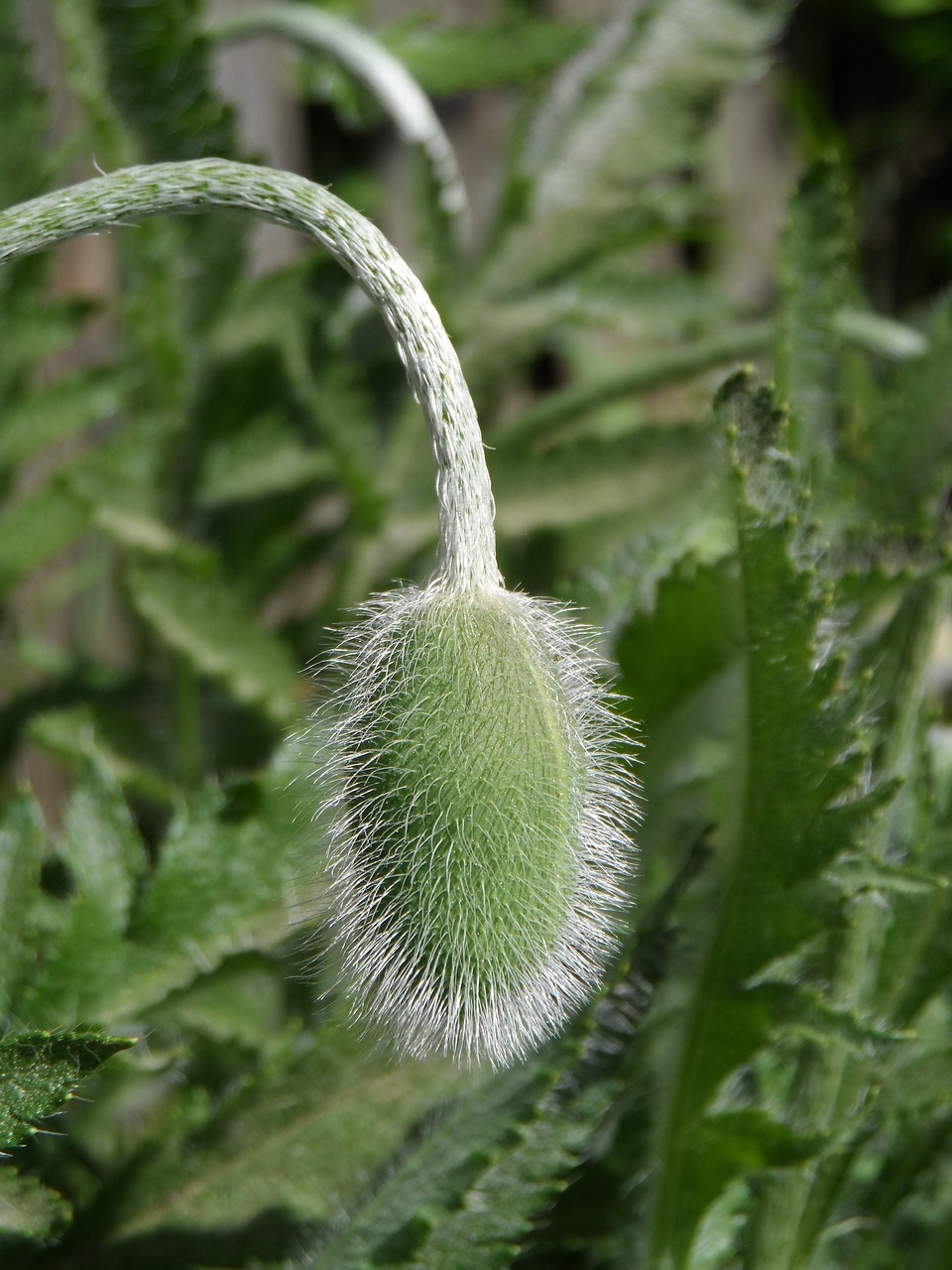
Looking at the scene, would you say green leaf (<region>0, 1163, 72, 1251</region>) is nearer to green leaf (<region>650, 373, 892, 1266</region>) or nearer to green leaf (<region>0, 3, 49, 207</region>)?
green leaf (<region>650, 373, 892, 1266</region>)

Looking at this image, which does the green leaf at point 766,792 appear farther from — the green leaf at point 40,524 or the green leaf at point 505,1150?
the green leaf at point 40,524

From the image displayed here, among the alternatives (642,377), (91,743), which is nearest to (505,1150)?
(91,743)

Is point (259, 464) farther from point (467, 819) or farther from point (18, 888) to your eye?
point (467, 819)

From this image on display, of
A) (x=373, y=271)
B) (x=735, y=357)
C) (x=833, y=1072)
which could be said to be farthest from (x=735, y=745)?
(x=735, y=357)

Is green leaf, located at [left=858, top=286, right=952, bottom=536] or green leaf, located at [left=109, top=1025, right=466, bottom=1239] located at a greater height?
green leaf, located at [left=858, top=286, right=952, bottom=536]

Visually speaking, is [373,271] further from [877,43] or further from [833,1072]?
[877,43]

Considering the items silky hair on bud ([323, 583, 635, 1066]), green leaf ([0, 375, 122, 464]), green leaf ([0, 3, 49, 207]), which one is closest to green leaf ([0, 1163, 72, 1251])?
silky hair on bud ([323, 583, 635, 1066])

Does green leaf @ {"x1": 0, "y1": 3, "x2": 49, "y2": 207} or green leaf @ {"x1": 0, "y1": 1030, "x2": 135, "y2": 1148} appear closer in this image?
green leaf @ {"x1": 0, "y1": 1030, "x2": 135, "y2": 1148}
